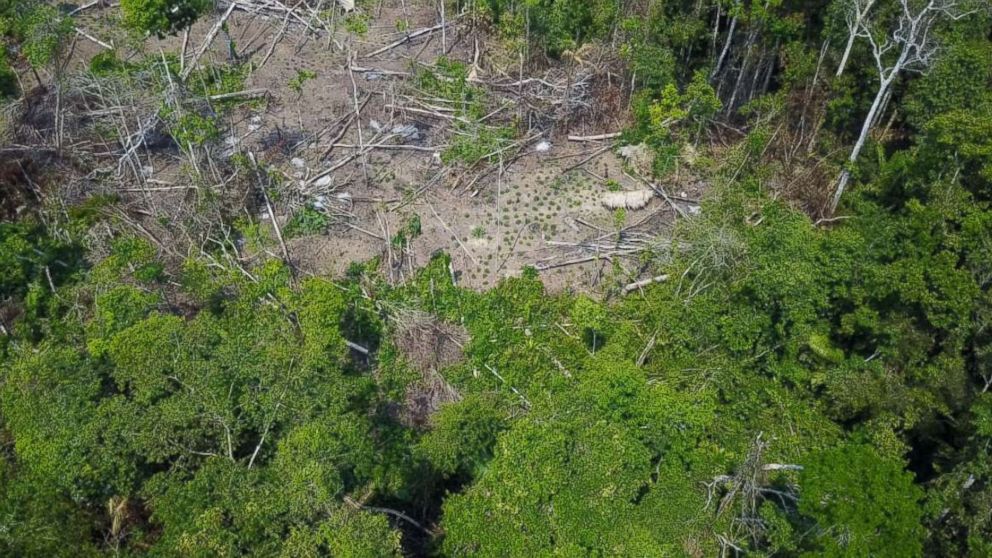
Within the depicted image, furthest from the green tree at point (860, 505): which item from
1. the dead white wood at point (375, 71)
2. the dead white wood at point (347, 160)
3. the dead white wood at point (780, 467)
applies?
the dead white wood at point (375, 71)

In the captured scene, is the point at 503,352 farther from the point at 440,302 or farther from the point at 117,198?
the point at 117,198

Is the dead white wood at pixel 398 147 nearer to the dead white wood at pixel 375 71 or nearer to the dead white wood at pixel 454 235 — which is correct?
the dead white wood at pixel 454 235

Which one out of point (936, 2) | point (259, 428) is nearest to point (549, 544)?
point (259, 428)

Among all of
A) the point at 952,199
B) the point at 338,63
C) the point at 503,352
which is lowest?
the point at 503,352

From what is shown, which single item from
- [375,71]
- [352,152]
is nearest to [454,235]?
[352,152]

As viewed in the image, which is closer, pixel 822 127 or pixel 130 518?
pixel 130 518

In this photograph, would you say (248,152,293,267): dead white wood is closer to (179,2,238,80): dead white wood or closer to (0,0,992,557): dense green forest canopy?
(0,0,992,557): dense green forest canopy

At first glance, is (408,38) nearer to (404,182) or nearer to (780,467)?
(404,182)
